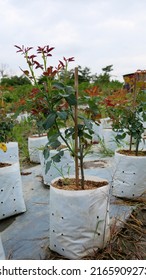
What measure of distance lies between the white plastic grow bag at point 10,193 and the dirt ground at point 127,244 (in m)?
0.56

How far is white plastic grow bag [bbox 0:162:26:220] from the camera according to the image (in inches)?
77.7

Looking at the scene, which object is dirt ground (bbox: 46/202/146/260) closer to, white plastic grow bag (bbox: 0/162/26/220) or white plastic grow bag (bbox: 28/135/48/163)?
white plastic grow bag (bbox: 0/162/26/220)

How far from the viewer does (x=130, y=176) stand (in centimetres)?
213

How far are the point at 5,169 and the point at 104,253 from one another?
0.89 m

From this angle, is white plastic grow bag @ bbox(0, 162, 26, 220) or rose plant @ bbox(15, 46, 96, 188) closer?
rose plant @ bbox(15, 46, 96, 188)

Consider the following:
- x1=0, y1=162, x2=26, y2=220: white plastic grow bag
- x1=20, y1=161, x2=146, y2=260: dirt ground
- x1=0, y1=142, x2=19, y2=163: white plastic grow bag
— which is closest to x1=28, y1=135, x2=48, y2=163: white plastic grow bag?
x1=0, y1=142, x2=19, y2=163: white plastic grow bag

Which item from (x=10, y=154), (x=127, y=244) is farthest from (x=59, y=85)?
(x=10, y=154)

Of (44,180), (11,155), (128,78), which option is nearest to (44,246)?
(44,180)

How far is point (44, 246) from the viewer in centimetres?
156

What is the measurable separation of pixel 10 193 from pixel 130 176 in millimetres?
858

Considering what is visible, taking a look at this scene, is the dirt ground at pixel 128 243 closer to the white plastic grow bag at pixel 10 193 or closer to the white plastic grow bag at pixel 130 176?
the white plastic grow bag at pixel 130 176

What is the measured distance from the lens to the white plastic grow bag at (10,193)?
6.48ft

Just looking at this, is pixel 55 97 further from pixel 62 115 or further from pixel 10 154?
pixel 10 154

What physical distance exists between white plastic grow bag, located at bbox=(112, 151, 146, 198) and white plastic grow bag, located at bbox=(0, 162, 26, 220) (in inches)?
29.0
